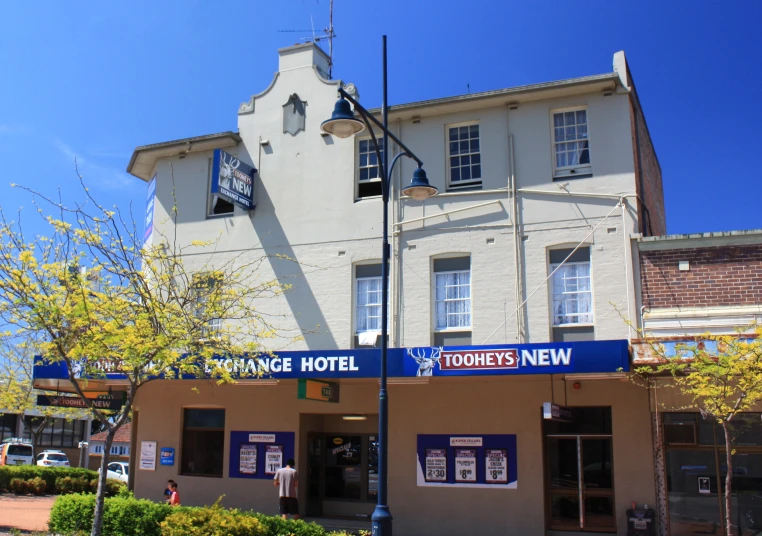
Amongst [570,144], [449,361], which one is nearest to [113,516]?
[449,361]

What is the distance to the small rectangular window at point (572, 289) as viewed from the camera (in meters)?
16.5

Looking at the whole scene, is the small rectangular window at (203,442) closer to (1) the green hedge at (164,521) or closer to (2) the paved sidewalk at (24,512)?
(2) the paved sidewalk at (24,512)

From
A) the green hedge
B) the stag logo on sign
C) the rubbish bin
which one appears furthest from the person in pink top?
the rubbish bin

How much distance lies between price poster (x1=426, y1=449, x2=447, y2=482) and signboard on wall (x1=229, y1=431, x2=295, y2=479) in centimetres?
356

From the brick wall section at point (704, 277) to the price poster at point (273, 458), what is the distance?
367 inches

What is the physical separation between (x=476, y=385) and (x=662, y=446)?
4095 mm

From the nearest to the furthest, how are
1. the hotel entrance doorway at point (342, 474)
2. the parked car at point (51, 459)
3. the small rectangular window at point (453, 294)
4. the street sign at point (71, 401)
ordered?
1. the street sign at point (71, 401)
2. the small rectangular window at point (453, 294)
3. the hotel entrance doorway at point (342, 474)
4. the parked car at point (51, 459)

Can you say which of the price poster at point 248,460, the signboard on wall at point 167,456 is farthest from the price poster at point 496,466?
the signboard on wall at point 167,456

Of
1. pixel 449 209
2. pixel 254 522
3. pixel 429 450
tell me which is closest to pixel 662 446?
pixel 429 450

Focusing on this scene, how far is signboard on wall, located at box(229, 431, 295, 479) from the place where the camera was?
60.7 ft

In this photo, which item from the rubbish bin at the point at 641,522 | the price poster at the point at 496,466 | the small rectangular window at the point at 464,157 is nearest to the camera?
the rubbish bin at the point at 641,522

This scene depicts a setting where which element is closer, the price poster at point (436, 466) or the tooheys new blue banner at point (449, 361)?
the tooheys new blue banner at point (449, 361)

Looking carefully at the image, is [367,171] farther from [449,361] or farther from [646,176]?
[646,176]

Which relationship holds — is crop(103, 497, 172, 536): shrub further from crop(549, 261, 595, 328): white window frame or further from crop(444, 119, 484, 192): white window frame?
crop(444, 119, 484, 192): white window frame
